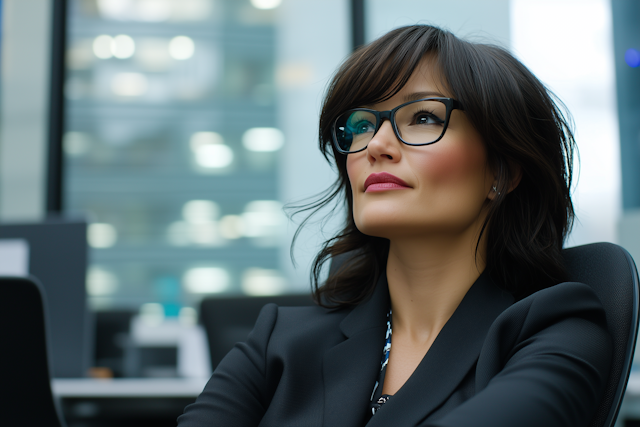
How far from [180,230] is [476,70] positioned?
4.15 m

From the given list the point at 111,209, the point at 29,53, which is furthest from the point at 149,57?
the point at 111,209

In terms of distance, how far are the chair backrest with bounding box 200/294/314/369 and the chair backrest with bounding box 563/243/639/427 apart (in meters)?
0.68

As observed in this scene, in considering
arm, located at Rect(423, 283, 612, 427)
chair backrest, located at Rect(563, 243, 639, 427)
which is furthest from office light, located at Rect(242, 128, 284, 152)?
arm, located at Rect(423, 283, 612, 427)

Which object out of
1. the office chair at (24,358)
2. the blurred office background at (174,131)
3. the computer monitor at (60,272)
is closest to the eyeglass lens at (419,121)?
the office chair at (24,358)

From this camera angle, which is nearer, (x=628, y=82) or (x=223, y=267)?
(x=628, y=82)

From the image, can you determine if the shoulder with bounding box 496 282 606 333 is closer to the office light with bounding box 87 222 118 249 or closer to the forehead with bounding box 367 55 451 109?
the forehead with bounding box 367 55 451 109

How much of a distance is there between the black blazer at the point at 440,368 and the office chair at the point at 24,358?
1.85 ft

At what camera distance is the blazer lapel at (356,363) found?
86 cm

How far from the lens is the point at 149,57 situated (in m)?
4.89

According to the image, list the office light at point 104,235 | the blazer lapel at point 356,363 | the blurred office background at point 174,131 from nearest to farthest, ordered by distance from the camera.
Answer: the blazer lapel at point 356,363 → the blurred office background at point 174,131 → the office light at point 104,235

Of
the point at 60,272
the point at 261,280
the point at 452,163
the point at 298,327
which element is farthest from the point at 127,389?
the point at 261,280

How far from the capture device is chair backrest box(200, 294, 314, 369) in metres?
1.37

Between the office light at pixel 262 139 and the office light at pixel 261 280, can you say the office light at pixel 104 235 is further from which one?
the office light at pixel 262 139

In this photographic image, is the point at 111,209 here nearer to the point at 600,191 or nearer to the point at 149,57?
the point at 149,57
